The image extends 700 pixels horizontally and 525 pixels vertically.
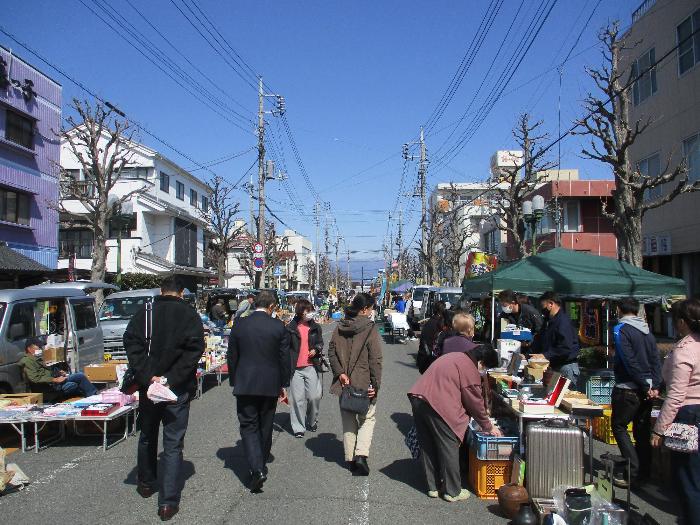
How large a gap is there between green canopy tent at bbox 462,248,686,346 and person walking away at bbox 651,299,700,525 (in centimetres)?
568

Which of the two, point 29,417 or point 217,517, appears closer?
point 217,517

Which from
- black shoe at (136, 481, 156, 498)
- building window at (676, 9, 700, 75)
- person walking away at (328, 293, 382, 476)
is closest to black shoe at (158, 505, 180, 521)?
black shoe at (136, 481, 156, 498)

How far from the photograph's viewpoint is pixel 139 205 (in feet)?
110

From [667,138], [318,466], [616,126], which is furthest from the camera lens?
[667,138]

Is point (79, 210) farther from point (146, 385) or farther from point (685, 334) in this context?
point (685, 334)

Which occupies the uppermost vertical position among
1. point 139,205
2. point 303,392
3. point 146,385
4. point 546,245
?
point 139,205

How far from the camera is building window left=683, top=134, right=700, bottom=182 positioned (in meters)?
18.0

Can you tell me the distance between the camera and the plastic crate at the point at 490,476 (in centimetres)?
538

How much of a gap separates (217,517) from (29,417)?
131 inches

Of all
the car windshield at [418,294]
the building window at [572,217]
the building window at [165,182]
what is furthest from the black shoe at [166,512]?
the building window at [165,182]

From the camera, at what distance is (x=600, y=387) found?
332 inches

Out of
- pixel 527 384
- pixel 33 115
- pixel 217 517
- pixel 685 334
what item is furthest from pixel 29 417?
pixel 33 115

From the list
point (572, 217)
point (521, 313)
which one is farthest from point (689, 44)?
point (572, 217)

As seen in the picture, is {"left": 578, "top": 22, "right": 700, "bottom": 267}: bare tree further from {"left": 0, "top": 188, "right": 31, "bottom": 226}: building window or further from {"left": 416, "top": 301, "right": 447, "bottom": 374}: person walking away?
{"left": 0, "top": 188, "right": 31, "bottom": 226}: building window
